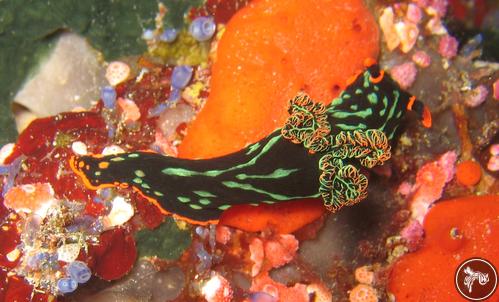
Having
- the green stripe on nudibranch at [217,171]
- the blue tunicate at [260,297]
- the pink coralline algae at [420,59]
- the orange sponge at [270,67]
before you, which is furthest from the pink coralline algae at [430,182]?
the green stripe on nudibranch at [217,171]

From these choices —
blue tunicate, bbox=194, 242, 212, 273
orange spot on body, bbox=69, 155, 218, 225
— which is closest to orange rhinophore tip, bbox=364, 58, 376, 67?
orange spot on body, bbox=69, 155, 218, 225

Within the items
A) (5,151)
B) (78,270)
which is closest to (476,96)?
(78,270)

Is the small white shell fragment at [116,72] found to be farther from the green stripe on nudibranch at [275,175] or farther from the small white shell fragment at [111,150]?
the green stripe on nudibranch at [275,175]

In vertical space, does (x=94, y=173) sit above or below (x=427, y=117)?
below

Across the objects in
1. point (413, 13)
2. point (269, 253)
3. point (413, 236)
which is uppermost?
point (413, 13)

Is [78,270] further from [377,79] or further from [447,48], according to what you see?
[447,48]
